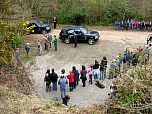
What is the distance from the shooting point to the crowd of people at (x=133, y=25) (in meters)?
32.5

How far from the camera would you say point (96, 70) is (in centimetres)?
2272

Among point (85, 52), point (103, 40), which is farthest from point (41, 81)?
point (103, 40)

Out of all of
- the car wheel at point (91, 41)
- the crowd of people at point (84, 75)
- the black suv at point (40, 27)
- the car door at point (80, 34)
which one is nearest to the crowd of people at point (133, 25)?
the car wheel at point (91, 41)

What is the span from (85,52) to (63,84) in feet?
27.0

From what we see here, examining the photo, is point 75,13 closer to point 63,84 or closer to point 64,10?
point 64,10

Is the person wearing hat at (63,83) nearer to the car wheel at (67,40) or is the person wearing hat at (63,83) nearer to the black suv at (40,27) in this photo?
the car wheel at (67,40)

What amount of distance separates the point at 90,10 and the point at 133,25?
14.4ft

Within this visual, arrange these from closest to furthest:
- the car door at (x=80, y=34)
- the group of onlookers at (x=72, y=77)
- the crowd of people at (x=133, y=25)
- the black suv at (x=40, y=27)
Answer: the group of onlookers at (x=72, y=77), the car door at (x=80, y=34), the black suv at (x=40, y=27), the crowd of people at (x=133, y=25)

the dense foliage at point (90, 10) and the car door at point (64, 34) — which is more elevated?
the dense foliage at point (90, 10)

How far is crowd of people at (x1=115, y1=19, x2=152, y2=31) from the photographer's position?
107 ft

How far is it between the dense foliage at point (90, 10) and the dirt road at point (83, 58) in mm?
2639

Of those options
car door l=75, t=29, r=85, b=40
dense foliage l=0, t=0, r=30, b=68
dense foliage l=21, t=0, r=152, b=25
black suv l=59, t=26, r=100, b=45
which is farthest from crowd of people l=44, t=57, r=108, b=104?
dense foliage l=21, t=0, r=152, b=25

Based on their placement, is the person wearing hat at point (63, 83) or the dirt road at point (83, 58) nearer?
the person wearing hat at point (63, 83)

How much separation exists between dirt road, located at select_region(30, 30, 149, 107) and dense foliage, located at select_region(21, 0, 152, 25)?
2639 millimetres
